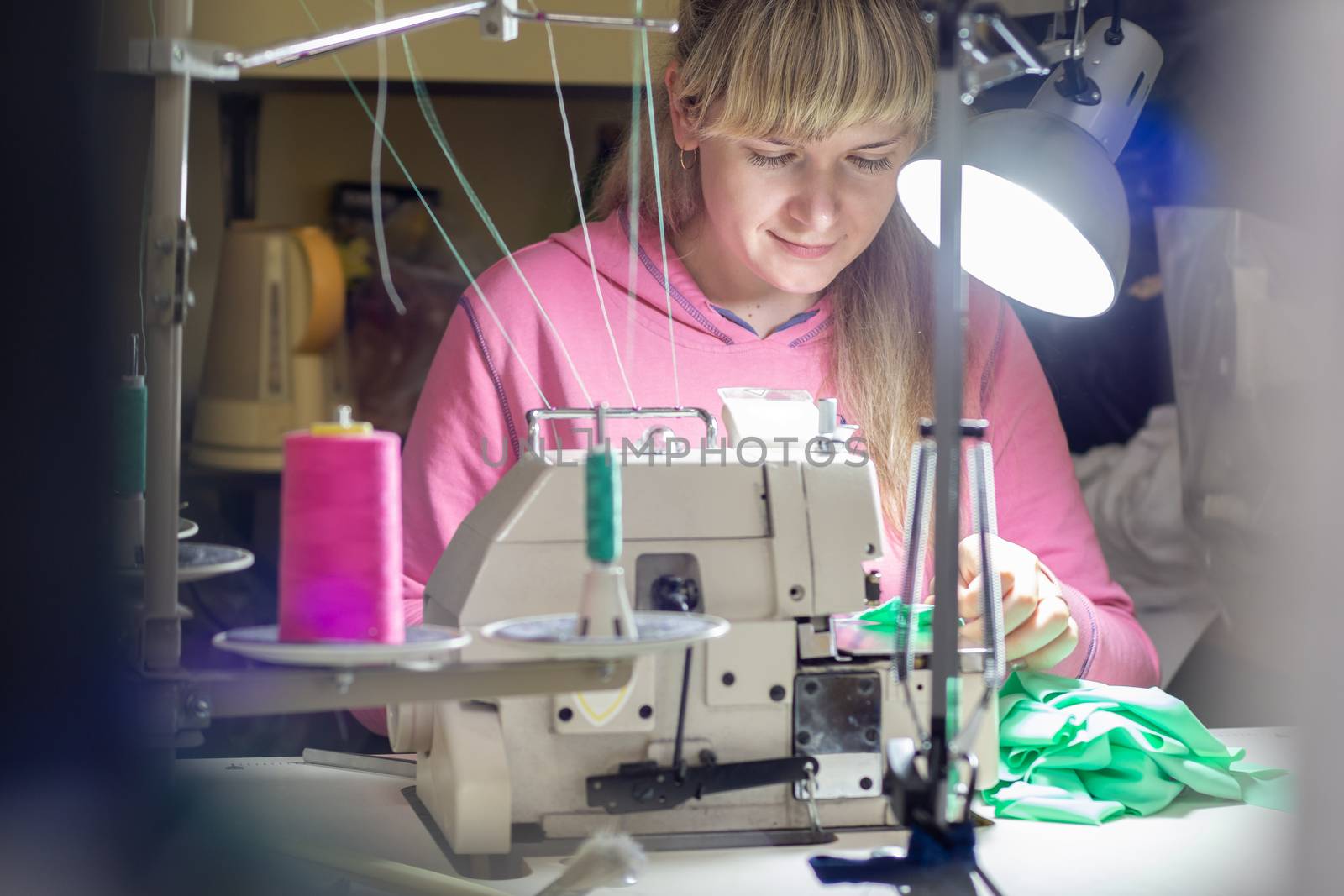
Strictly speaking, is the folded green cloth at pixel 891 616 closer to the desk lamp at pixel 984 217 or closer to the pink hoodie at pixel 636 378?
the desk lamp at pixel 984 217

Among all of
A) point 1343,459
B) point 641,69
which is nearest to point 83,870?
point 1343,459

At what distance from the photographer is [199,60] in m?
0.90

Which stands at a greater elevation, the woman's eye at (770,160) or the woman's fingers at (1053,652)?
the woman's eye at (770,160)

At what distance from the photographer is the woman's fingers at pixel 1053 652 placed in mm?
1371

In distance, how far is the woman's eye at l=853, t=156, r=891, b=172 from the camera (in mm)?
1556

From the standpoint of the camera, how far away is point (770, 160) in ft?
5.13

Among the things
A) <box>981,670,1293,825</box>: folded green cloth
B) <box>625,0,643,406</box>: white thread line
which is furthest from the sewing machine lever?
<box>625,0,643,406</box>: white thread line

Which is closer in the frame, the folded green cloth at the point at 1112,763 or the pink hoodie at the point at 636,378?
the folded green cloth at the point at 1112,763

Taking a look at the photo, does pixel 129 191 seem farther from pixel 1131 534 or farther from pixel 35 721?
pixel 1131 534

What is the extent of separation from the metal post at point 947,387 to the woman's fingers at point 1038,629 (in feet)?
1.28

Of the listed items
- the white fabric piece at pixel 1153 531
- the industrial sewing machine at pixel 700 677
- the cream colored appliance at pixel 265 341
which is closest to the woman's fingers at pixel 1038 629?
the industrial sewing machine at pixel 700 677

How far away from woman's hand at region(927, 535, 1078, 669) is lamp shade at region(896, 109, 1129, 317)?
236 millimetres

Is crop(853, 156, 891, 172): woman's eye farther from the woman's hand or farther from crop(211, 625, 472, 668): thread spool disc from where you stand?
crop(211, 625, 472, 668): thread spool disc

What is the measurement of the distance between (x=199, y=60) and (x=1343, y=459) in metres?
0.70
